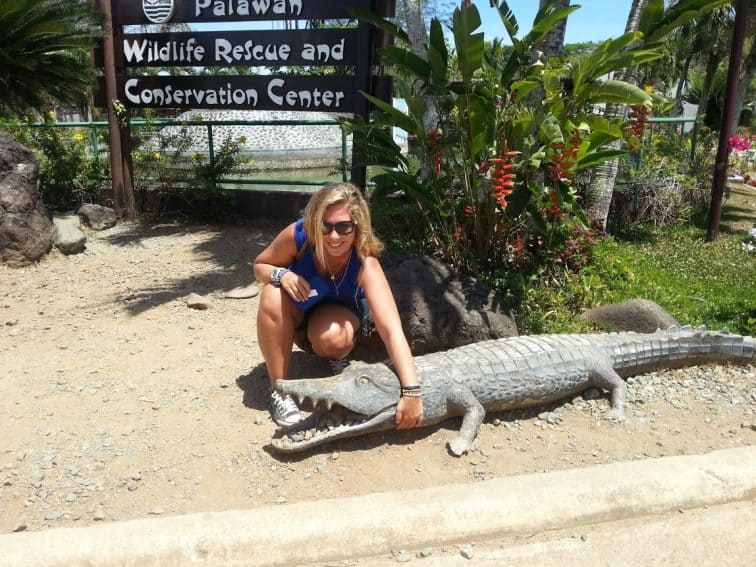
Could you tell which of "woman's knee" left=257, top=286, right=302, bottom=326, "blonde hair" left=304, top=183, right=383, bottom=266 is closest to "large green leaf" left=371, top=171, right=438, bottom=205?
"blonde hair" left=304, top=183, right=383, bottom=266

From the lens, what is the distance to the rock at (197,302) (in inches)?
185

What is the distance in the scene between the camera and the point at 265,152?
15.2 m

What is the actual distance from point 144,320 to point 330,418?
2259 mm

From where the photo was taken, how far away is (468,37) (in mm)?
3729

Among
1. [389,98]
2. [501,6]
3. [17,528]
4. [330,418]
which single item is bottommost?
[17,528]

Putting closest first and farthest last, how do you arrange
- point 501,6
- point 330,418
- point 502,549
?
point 502,549
point 330,418
point 501,6

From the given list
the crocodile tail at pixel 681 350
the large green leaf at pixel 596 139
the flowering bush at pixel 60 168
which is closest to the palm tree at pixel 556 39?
the large green leaf at pixel 596 139

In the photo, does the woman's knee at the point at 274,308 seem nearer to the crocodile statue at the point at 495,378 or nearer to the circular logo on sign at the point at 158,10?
the crocodile statue at the point at 495,378

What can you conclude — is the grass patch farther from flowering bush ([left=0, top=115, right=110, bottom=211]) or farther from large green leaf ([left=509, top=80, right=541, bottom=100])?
flowering bush ([left=0, top=115, right=110, bottom=211])

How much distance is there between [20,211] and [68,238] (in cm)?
50

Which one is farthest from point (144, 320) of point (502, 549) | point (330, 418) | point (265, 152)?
point (265, 152)

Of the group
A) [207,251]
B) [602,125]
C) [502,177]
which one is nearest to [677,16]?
[602,125]

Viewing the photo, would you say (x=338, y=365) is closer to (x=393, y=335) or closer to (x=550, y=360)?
(x=393, y=335)

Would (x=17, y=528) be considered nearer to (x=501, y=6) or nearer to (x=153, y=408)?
(x=153, y=408)
